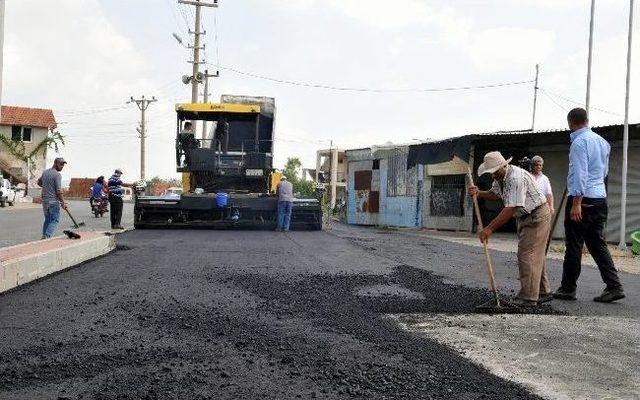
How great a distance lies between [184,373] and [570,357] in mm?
2394

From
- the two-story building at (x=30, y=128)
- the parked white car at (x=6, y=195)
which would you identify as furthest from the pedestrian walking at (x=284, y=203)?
the two-story building at (x=30, y=128)

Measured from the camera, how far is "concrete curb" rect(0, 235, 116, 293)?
6502 mm

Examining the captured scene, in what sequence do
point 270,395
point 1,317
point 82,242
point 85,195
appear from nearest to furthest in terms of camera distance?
1. point 270,395
2. point 1,317
3. point 82,242
4. point 85,195

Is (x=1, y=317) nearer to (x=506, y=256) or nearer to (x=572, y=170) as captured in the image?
(x=572, y=170)

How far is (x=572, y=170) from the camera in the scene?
655 centimetres

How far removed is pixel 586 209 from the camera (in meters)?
6.55

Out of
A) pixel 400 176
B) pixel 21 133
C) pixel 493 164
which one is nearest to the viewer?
pixel 493 164

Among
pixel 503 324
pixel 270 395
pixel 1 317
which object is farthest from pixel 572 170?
pixel 1 317

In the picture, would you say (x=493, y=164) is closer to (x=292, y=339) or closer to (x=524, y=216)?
(x=524, y=216)

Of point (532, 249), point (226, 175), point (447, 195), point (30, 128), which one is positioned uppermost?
point (30, 128)

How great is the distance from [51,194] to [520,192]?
8.25 meters

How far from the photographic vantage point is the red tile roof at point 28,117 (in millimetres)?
53500

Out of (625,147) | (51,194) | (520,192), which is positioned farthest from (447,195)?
(520,192)

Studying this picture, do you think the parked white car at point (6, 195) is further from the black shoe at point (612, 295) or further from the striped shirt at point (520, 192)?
the black shoe at point (612, 295)
